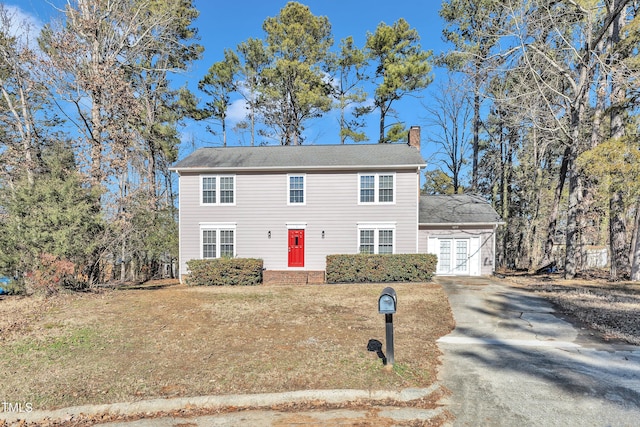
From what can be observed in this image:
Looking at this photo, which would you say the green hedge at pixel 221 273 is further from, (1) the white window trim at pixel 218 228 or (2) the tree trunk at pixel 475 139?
(2) the tree trunk at pixel 475 139

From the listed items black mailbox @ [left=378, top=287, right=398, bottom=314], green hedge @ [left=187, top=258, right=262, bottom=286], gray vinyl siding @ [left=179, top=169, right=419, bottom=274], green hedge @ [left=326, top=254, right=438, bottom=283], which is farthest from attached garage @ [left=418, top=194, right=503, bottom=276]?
black mailbox @ [left=378, top=287, right=398, bottom=314]

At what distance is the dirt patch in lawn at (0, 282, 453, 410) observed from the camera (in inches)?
166

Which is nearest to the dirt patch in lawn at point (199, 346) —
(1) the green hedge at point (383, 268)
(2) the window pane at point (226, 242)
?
(1) the green hedge at point (383, 268)

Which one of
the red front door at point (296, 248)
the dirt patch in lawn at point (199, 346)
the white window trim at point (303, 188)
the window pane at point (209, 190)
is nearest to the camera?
the dirt patch in lawn at point (199, 346)

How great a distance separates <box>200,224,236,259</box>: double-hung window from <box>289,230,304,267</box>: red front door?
2716 millimetres

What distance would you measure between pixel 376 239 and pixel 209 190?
8.30 meters

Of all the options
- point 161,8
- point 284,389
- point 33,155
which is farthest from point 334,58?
point 284,389

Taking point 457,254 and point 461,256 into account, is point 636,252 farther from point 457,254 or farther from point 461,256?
point 457,254

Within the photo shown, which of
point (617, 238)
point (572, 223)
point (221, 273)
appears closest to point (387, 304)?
point (221, 273)

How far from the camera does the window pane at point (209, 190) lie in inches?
629

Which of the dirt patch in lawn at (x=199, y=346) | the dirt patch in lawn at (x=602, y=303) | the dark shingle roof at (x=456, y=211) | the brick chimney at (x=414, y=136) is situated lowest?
the dirt patch in lawn at (x=602, y=303)

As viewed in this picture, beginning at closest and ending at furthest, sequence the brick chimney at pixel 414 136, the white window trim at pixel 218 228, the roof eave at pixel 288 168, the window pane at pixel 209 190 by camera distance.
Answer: the roof eave at pixel 288 168, the white window trim at pixel 218 228, the window pane at pixel 209 190, the brick chimney at pixel 414 136

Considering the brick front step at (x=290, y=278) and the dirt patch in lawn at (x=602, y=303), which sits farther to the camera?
the brick front step at (x=290, y=278)

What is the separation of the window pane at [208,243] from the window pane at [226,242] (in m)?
0.40
